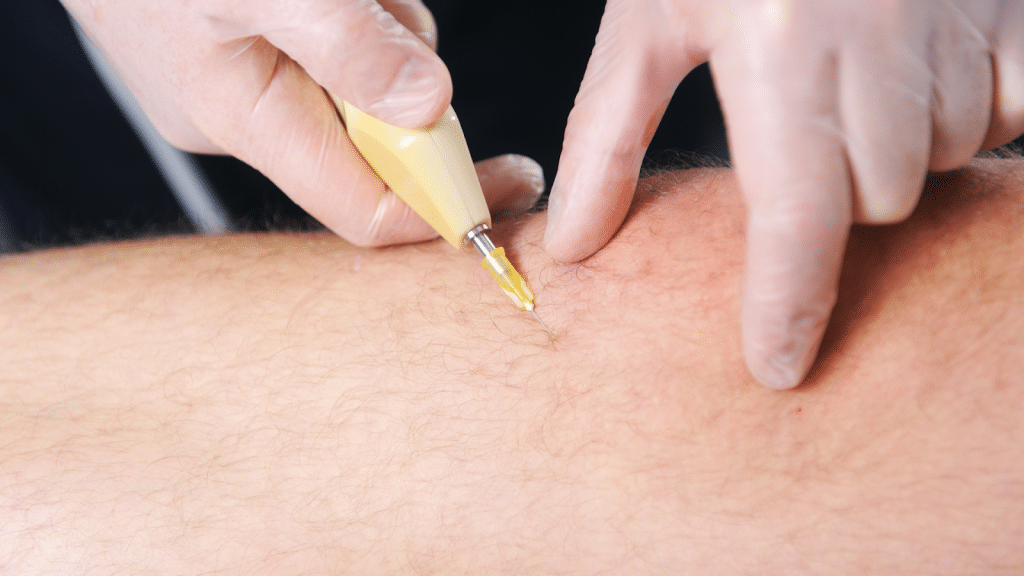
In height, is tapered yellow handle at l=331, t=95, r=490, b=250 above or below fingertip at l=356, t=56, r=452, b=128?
below

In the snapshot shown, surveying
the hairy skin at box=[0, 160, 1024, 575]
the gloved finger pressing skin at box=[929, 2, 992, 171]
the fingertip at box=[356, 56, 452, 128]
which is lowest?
the hairy skin at box=[0, 160, 1024, 575]

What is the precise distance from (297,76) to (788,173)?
3.98 feet

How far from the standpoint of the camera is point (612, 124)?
1.26m

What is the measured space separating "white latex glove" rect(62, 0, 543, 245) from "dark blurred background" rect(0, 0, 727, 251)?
623mm

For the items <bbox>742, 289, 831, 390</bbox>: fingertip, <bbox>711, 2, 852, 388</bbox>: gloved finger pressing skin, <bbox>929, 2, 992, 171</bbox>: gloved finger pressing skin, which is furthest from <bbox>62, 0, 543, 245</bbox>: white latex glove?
<bbox>929, 2, 992, 171</bbox>: gloved finger pressing skin

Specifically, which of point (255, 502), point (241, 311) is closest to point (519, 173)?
point (241, 311)

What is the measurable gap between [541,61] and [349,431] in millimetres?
1623

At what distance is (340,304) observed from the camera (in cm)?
137

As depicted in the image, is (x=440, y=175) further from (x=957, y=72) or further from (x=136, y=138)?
(x=136, y=138)

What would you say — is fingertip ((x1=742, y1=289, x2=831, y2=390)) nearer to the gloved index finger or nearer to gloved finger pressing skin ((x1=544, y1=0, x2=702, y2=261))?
gloved finger pressing skin ((x1=544, y1=0, x2=702, y2=261))

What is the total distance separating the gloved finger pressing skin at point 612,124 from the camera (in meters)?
1.22

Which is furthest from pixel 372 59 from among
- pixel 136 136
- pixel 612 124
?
pixel 136 136

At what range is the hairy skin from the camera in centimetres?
98

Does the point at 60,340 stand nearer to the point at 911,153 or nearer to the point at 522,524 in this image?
the point at 522,524
